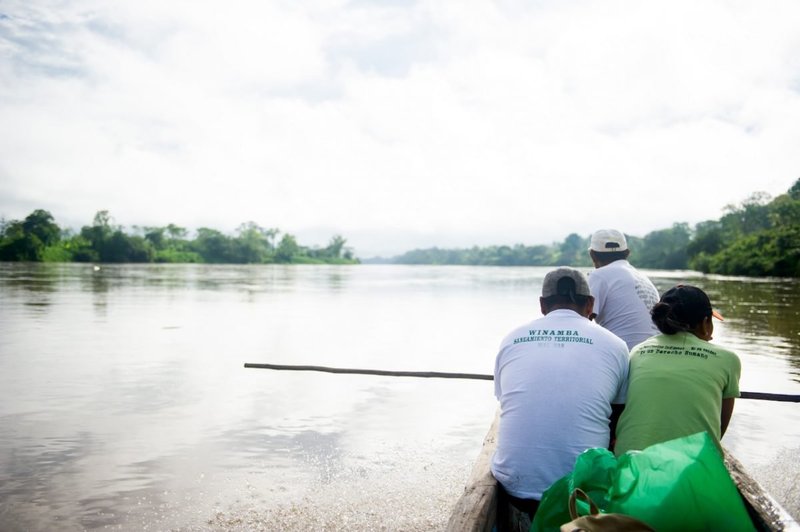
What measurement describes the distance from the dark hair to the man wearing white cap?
4.30ft

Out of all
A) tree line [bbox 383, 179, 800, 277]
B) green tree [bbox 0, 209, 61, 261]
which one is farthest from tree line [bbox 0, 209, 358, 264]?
tree line [bbox 383, 179, 800, 277]

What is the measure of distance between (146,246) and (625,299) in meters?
120

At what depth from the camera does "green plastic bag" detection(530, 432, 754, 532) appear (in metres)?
2.15

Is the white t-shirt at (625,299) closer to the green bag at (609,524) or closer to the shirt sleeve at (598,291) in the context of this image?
the shirt sleeve at (598,291)

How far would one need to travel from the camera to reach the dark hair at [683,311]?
324 centimetres

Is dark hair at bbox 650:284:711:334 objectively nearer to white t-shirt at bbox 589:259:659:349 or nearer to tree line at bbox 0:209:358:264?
white t-shirt at bbox 589:259:659:349

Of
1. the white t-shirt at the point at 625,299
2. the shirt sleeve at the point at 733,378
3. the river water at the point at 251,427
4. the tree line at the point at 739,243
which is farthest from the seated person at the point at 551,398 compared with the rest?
the tree line at the point at 739,243

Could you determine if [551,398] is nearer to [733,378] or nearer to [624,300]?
[733,378]

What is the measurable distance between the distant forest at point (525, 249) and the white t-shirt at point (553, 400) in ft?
112

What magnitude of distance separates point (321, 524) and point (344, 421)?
292cm

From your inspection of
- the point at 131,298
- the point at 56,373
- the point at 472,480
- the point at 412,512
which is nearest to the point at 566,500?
the point at 472,480

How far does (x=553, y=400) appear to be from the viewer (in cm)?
290

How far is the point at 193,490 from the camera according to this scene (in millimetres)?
5266

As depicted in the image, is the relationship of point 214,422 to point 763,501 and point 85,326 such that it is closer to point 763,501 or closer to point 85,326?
point 763,501
